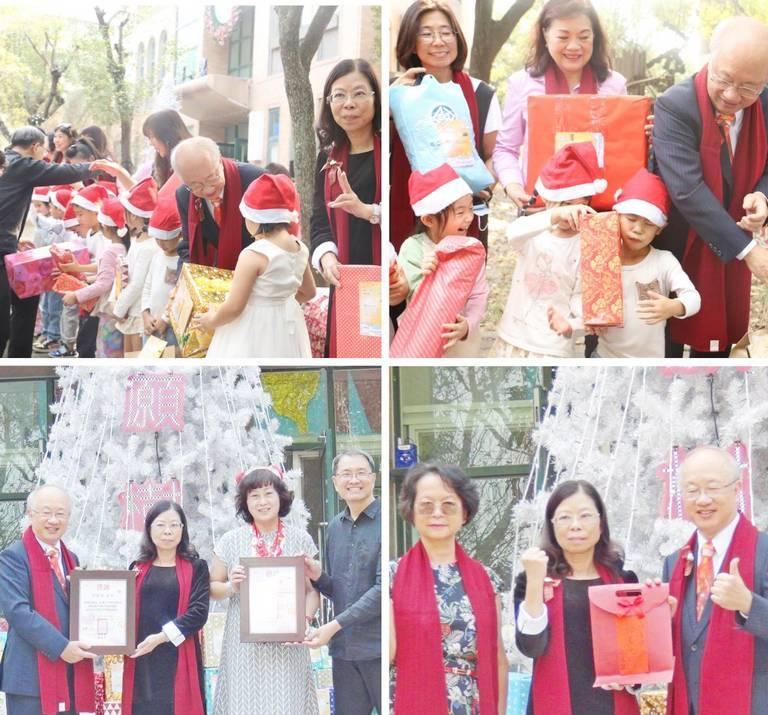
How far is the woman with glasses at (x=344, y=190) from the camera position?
3211mm

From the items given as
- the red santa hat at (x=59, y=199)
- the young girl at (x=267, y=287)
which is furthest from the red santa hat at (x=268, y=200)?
the red santa hat at (x=59, y=199)

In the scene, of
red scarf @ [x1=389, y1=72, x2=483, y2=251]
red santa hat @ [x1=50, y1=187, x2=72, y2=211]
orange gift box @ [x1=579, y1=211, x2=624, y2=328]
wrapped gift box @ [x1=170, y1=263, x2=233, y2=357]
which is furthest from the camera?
red santa hat @ [x1=50, y1=187, x2=72, y2=211]

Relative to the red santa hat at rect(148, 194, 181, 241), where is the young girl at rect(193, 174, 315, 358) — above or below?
below

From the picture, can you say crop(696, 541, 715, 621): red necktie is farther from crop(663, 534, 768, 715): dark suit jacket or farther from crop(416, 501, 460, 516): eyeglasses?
crop(416, 501, 460, 516): eyeglasses

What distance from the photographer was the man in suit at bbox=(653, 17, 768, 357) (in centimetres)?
306

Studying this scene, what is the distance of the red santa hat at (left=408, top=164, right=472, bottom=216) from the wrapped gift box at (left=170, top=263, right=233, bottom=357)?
1.95 feet

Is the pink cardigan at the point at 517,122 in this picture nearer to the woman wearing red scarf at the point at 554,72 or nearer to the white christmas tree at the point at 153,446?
the woman wearing red scarf at the point at 554,72

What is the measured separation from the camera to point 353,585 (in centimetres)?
317

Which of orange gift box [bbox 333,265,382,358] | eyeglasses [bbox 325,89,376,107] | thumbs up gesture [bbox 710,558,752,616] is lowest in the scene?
thumbs up gesture [bbox 710,558,752,616]

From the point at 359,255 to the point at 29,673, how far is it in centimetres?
155

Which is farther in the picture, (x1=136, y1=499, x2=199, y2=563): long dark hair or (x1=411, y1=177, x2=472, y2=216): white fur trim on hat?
(x1=136, y1=499, x2=199, y2=563): long dark hair

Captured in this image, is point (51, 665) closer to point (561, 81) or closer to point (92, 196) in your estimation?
point (92, 196)

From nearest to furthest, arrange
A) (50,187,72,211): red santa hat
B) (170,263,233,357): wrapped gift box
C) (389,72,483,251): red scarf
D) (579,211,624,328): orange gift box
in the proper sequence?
(579,211,624,328): orange gift box
(170,263,233,357): wrapped gift box
(389,72,483,251): red scarf
(50,187,72,211): red santa hat

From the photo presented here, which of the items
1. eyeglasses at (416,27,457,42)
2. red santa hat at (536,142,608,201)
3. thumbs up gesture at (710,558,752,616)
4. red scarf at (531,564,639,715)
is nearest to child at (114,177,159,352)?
eyeglasses at (416,27,457,42)
